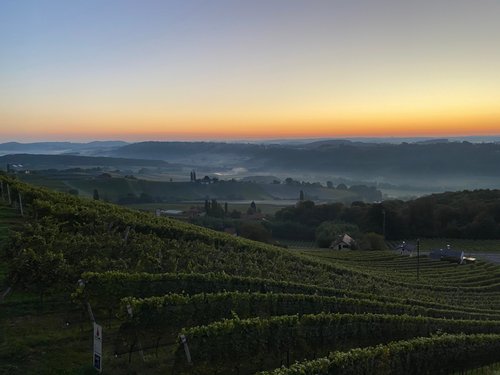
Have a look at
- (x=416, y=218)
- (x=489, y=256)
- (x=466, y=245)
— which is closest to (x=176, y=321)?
(x=489, y=256)

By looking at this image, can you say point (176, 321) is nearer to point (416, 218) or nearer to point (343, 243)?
point (343, 243)

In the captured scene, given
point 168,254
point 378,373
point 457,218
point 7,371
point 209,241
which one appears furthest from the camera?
point 457,218

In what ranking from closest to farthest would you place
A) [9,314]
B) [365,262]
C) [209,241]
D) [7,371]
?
[7,371] < [9,314] < [209,241] < [365,262]

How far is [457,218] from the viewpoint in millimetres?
84188

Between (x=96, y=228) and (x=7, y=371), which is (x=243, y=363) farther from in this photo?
(x=96, y=228)

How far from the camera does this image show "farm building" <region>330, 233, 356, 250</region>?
239 ft

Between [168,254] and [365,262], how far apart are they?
35349 mm

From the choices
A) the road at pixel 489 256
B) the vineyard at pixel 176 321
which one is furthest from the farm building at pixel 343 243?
the vineyard at pixel 176 321

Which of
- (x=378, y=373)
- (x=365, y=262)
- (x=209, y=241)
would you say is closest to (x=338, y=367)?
(x=378, y=373)

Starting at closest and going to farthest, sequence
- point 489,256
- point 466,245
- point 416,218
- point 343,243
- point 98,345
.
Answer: point 98,345 → point 489,256 → point 466,245 → point 343,243 → point 416,218

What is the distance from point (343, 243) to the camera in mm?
73312

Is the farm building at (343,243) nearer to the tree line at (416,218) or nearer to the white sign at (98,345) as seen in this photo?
the tree line at (416,218)

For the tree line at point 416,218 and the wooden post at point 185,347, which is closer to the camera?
the wooden post at point 185,347

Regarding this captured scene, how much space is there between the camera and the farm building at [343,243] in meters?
72.9
